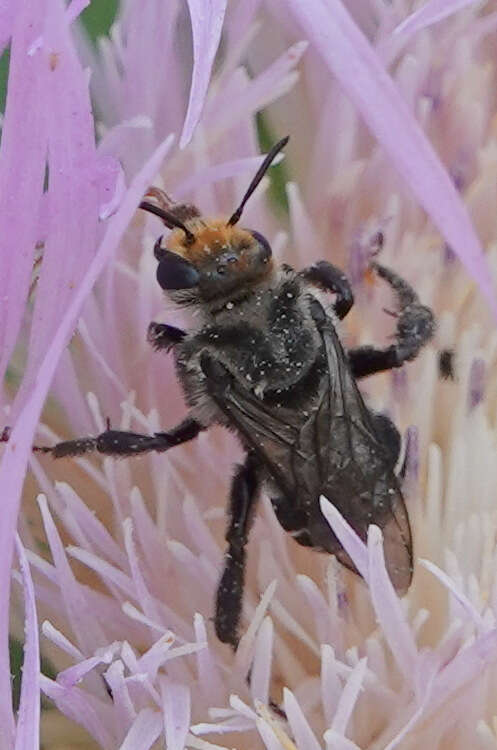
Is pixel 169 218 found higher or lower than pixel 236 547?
higher

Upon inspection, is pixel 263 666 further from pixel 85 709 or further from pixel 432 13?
pixel 432 13

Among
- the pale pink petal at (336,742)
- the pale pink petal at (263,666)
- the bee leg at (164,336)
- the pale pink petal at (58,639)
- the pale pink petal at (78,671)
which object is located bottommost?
the pale pink petal at (336,742)

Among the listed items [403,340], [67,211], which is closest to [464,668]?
[403,340]

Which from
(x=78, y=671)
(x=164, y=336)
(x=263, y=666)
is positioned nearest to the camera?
(x=78, y=671)

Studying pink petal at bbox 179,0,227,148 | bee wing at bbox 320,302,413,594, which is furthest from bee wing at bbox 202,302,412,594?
pink petal at bbox 179,0,227,148

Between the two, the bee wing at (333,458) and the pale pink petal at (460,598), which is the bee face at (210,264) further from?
the pale pink petal at (460,598)

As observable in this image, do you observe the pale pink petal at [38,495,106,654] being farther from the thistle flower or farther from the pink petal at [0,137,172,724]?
the pink petal at [0,137,172,724]

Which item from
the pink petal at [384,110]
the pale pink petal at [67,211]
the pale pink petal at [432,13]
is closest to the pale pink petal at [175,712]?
the pale pink petal at [67,211]

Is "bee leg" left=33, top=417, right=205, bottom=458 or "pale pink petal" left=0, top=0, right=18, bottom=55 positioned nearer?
"pale pink petal" left=0, top=0, right=18, bottom=55
